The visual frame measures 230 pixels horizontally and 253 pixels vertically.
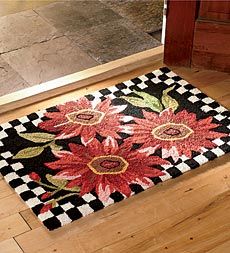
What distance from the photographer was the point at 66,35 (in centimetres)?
279

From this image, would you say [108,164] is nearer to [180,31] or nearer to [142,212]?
[142,212]

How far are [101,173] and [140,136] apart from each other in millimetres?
232

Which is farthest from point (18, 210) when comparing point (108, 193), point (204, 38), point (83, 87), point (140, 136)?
point (204, 38)

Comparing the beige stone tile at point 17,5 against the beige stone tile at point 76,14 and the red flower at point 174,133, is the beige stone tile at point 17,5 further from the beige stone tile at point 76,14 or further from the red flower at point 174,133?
the red flower at point 174,133

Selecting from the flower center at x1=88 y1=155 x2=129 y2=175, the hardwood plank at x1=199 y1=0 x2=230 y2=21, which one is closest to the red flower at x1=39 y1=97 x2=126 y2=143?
the flower center at x1=88 y1=155 x2=129 y2=175

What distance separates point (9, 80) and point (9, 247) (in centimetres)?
85

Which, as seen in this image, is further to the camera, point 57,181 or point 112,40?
point 112,40

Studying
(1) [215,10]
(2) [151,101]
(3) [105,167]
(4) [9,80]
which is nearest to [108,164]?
(3) [105,167]

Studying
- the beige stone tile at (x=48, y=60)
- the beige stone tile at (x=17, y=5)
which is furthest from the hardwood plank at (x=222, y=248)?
the beige stone tile at (x=17, y=5)

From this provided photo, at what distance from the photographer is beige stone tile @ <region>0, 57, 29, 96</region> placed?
2451 mm

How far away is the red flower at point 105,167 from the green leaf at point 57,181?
13mm

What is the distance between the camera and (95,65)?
2594mm

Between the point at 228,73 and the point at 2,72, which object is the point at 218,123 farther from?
the point at 2,72

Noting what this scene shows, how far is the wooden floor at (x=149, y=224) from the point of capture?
71.7 inches
